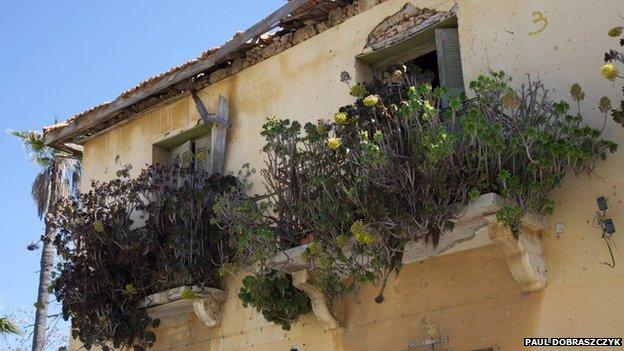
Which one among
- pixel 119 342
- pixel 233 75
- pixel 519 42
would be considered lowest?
pixel 119 342

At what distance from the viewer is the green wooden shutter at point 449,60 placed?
945cm

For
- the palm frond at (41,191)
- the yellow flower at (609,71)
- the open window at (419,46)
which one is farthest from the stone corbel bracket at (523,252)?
the palm frond at (41,191)

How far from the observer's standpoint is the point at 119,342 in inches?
444

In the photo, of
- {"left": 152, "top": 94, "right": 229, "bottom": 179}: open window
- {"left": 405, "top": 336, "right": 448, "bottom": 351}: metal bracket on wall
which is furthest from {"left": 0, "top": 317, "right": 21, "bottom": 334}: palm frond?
{"left": 405, "top": 336, "right": 448, "bottom": 351}: metal bracket on wall

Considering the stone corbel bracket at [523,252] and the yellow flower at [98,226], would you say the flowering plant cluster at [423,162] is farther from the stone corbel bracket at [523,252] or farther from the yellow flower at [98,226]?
the yellow flower at [98,226]

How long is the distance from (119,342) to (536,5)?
6.71 meters

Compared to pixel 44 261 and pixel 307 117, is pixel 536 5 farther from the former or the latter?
pixel 44 261

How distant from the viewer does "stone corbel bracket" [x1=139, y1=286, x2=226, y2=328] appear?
10.5m

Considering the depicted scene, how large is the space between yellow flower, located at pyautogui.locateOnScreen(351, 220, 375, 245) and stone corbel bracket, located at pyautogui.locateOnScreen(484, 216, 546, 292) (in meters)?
1.11

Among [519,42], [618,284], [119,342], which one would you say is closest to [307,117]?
[519,42]

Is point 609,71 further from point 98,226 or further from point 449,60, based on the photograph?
point 98,226

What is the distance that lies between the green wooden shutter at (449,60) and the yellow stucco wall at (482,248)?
17 cm

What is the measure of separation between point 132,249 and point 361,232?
13.4 feet

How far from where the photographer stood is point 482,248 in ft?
28.4
